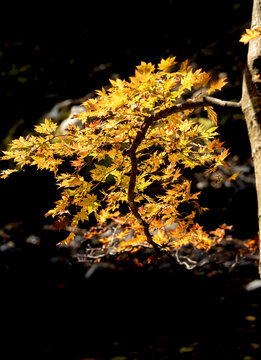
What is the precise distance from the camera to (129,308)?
4559 millimetres

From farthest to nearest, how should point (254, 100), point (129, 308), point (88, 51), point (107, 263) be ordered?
1. point (88, 51)
2. point (107, 263)
3. point (129, 308)
4. point (254, 100)

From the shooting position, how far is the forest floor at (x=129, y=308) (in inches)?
147

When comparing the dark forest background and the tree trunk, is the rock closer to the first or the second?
the dark forest background

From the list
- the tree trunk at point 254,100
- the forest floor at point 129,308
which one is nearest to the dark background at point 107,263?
the forest floor at point 129,308

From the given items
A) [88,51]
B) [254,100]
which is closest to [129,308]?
[254,100]

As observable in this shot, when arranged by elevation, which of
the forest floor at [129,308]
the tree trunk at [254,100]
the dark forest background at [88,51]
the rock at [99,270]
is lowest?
the forest floor at [129,308]

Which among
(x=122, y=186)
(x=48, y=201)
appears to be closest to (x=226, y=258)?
(x=122, y=186)

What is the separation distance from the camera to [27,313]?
4594 millimetres

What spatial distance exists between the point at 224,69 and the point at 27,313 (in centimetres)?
720

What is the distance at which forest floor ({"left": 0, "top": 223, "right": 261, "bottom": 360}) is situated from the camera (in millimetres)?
3736

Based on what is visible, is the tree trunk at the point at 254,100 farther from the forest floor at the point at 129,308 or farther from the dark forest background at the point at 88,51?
the dark forest background at the point at 88,51

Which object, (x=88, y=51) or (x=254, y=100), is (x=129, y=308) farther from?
(x=88, y=51)

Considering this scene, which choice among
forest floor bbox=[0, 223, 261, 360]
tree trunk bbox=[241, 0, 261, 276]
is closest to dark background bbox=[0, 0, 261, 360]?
forest floor bbox=[0, 223, 261, 360]

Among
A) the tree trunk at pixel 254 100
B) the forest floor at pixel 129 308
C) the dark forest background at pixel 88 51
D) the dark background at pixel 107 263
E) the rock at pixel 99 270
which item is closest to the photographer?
the tree trunk at pixel 254 100
